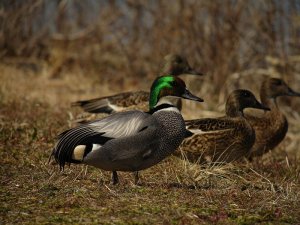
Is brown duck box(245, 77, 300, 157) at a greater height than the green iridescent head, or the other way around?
the green iridescent head

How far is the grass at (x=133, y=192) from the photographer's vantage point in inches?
147

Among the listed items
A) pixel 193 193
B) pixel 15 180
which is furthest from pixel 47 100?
pixel 193 193

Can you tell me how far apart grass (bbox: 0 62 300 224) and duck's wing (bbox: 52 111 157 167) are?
0.23 meters

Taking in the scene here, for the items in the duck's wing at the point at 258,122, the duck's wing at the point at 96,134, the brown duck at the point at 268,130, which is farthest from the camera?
the duck's wing at the point at 258,122

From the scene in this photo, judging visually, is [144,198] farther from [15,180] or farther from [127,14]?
[127,14]

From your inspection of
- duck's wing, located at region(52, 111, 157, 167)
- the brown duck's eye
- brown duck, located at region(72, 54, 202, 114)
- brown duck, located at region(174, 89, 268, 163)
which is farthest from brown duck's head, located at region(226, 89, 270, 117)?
duck's wing, located at region(52, 111, 157, 167)

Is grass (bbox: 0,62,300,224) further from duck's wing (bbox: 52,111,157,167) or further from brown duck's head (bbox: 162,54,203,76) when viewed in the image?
brown duck's head (bbox: 162,54,203,76)

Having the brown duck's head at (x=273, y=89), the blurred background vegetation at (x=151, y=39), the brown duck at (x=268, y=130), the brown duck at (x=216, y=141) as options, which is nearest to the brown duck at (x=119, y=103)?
the brown duck at (x=268, y=130)

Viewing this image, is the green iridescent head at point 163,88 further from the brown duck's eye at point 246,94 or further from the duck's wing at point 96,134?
the brown duck's eye at point 246,94

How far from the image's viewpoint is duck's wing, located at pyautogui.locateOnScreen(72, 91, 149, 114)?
7613mm

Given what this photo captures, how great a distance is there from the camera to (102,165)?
14.6 feet

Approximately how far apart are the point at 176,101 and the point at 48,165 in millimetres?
2553

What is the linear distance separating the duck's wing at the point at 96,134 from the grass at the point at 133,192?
0.23m

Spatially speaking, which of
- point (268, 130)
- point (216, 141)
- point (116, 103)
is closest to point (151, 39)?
point (116, 103)
